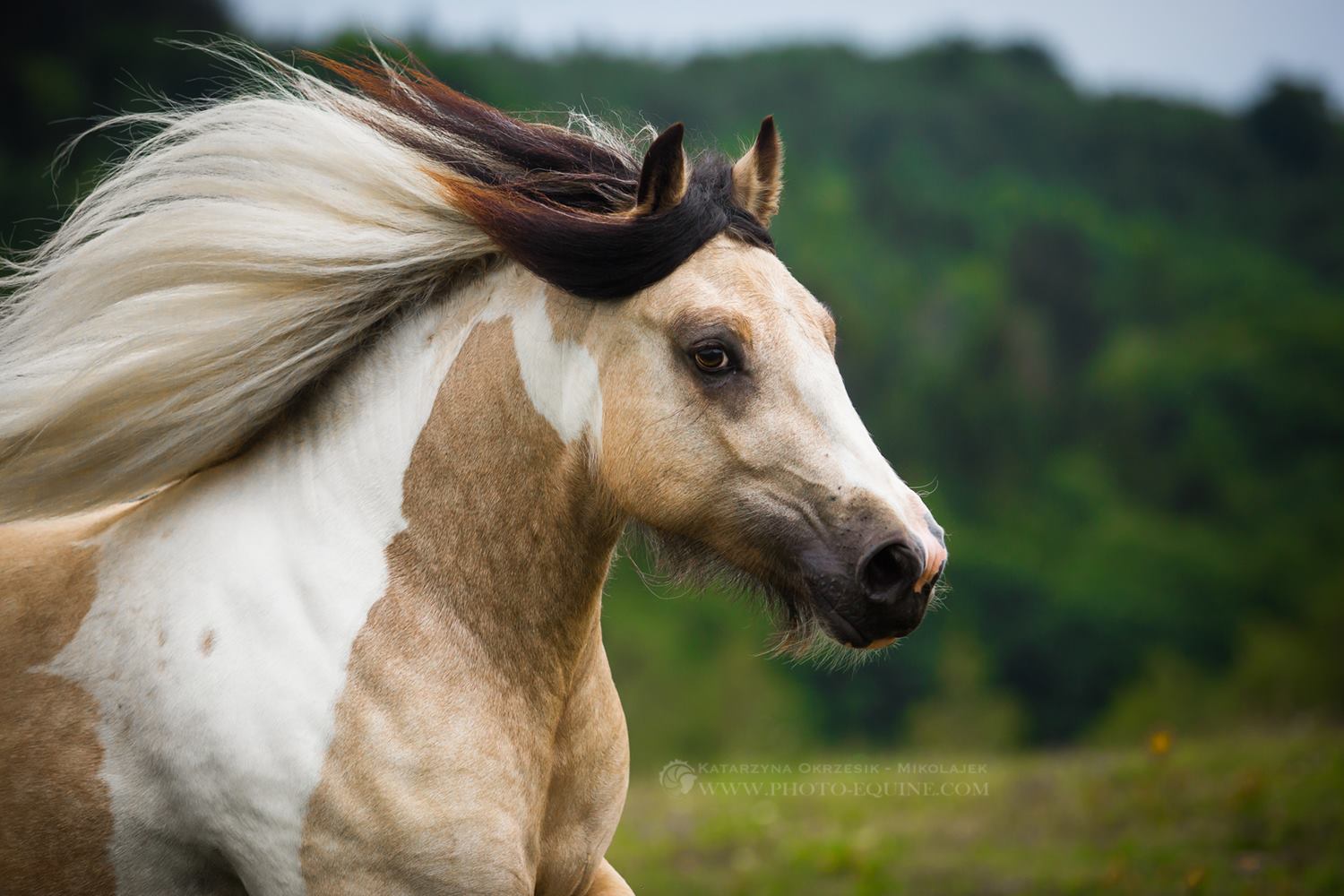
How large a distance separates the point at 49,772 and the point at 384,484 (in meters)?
1.03

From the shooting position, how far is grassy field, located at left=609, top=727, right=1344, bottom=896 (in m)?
7.01

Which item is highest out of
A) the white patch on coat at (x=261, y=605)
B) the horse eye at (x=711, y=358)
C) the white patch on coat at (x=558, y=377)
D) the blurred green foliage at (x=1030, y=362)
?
the horse eye at (x=711, y=358)

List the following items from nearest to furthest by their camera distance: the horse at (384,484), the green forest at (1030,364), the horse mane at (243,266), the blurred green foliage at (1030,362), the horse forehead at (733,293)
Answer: the horse at (384,484)
the horse forehead at (733,293)
the horse mane at (243,266)
the green forest at (1030,364)
the blurred green foliage at (1030,362)

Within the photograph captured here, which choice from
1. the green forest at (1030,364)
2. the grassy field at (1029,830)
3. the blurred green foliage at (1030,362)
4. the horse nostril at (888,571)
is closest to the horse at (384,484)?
the horse nostril at (888,571)

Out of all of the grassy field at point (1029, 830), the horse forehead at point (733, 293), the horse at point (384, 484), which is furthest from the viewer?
the grassy field at point (1029, 830)

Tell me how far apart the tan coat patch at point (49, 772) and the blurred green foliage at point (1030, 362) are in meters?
26.4

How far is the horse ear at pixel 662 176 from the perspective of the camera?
2.80m

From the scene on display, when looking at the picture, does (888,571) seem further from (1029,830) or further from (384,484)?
(1029,830)

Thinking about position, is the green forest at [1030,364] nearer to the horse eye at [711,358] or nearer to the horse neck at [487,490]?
the horse neck at [487,490]

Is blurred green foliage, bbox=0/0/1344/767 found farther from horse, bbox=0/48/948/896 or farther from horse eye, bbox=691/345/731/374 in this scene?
horse eye, bbox=691/345/731/374

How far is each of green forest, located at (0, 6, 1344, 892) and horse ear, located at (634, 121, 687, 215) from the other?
27.0 m

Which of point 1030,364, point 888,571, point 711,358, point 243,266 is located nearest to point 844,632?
point 888,571

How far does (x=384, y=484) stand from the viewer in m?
2.97

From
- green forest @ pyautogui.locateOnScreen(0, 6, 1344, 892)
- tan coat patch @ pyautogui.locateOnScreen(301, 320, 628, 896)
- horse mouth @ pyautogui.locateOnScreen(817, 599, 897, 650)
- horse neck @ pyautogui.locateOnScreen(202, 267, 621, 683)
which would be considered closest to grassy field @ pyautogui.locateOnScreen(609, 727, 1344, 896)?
tan coat patch @ pyautogui.locateOnScreen(301, 320, 628, 896)
